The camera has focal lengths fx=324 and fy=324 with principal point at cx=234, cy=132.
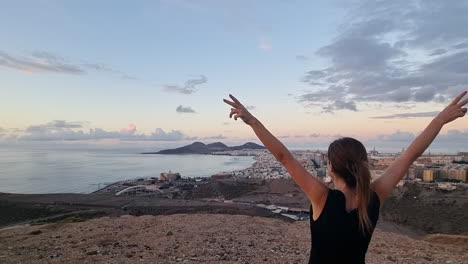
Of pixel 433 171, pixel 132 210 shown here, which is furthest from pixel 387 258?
pixel 433 171

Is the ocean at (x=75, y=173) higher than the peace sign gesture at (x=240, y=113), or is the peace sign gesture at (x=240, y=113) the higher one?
the peace sign gesture at (x=240, y=113)

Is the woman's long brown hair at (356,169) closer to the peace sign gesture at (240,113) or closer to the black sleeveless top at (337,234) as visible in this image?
the black sleeveless top at (337,234)

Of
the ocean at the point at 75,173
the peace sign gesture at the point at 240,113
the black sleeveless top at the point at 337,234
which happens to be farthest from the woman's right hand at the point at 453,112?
the ocean at the point at 75,173

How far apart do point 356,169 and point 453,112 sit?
772mm

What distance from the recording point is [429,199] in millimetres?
26234

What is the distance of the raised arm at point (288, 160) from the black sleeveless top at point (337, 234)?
0.05 metres

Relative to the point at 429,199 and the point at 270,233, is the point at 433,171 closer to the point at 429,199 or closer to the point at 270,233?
the point at 429,199

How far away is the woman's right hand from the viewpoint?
170cm

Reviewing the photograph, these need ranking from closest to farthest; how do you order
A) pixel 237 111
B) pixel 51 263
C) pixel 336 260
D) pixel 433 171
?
pixel 336 260, pixel 237 111, pixel 51 263, pixel 433 171

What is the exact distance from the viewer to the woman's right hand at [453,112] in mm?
1696

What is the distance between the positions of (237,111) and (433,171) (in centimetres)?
4920

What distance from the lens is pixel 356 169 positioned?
1.37 meters

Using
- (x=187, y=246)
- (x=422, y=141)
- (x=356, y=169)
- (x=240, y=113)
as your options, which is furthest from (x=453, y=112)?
(x=187, y=246)

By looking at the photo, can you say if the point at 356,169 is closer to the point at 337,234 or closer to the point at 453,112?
the point at 337,234
